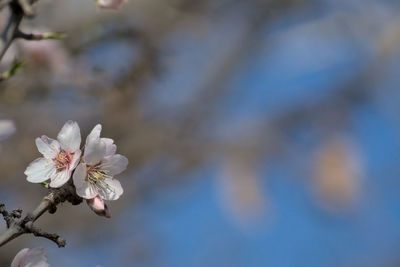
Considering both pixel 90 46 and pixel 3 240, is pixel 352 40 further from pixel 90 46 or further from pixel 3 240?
pixel 3 240

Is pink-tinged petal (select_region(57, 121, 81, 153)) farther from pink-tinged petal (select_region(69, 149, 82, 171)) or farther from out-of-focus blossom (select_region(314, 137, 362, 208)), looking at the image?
out-of-focus blossom (select_region(314, 137, 362, 208))

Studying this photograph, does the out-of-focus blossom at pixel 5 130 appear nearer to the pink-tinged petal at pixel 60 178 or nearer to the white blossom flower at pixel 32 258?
the pink-tinged petal at pixel 60 178

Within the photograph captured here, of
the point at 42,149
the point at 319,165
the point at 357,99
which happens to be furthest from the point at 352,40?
the point at 42,149

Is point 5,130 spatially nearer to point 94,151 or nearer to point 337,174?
point 94,151

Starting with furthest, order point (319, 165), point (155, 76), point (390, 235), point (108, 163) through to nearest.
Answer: point (319, 165) < point (390, 235) < point (155, 76) < point (108, 163)

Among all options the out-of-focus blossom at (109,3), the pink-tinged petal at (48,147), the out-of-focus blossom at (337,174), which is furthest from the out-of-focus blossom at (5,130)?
the out-of-focus blossom at (337,174)

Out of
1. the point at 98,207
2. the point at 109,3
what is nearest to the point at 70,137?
the point at 98,207
